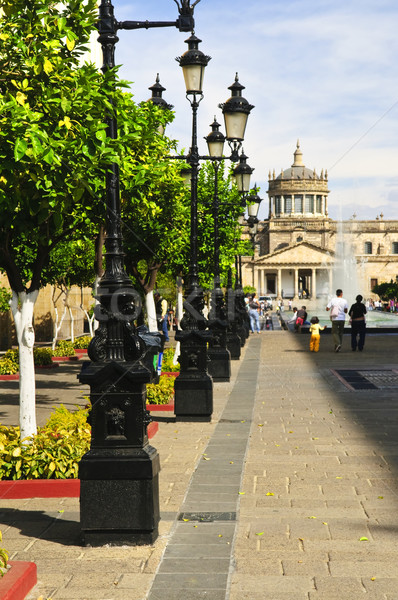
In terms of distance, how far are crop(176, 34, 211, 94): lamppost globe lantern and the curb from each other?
8633 mm

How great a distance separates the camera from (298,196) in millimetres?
154375

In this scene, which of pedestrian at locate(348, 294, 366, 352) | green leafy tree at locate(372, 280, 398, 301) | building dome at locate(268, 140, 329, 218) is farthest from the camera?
building dome at locate(268, 140, 329, 218)

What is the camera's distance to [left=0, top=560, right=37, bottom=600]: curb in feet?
14.9

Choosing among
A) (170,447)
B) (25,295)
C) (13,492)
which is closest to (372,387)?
(170,447)

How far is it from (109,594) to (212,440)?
17.0 feet

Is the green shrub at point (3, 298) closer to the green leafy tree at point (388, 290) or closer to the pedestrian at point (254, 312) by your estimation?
the pedestrian at point (254, 312)

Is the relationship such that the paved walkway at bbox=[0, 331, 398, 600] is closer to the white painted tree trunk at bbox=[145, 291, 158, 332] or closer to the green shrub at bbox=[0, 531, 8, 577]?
the green shrub at bbox=[0, 531, 8, 577]

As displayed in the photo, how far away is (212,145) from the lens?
15773mm

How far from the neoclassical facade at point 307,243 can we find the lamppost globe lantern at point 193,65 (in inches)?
4344

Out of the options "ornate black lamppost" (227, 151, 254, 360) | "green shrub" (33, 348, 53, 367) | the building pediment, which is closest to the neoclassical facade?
the building pediment

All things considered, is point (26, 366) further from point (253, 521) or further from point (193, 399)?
point (253, 521)

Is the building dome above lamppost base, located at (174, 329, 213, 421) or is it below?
above

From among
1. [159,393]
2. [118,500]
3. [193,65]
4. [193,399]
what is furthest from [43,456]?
[193,65]

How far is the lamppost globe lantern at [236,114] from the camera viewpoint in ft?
43.8
